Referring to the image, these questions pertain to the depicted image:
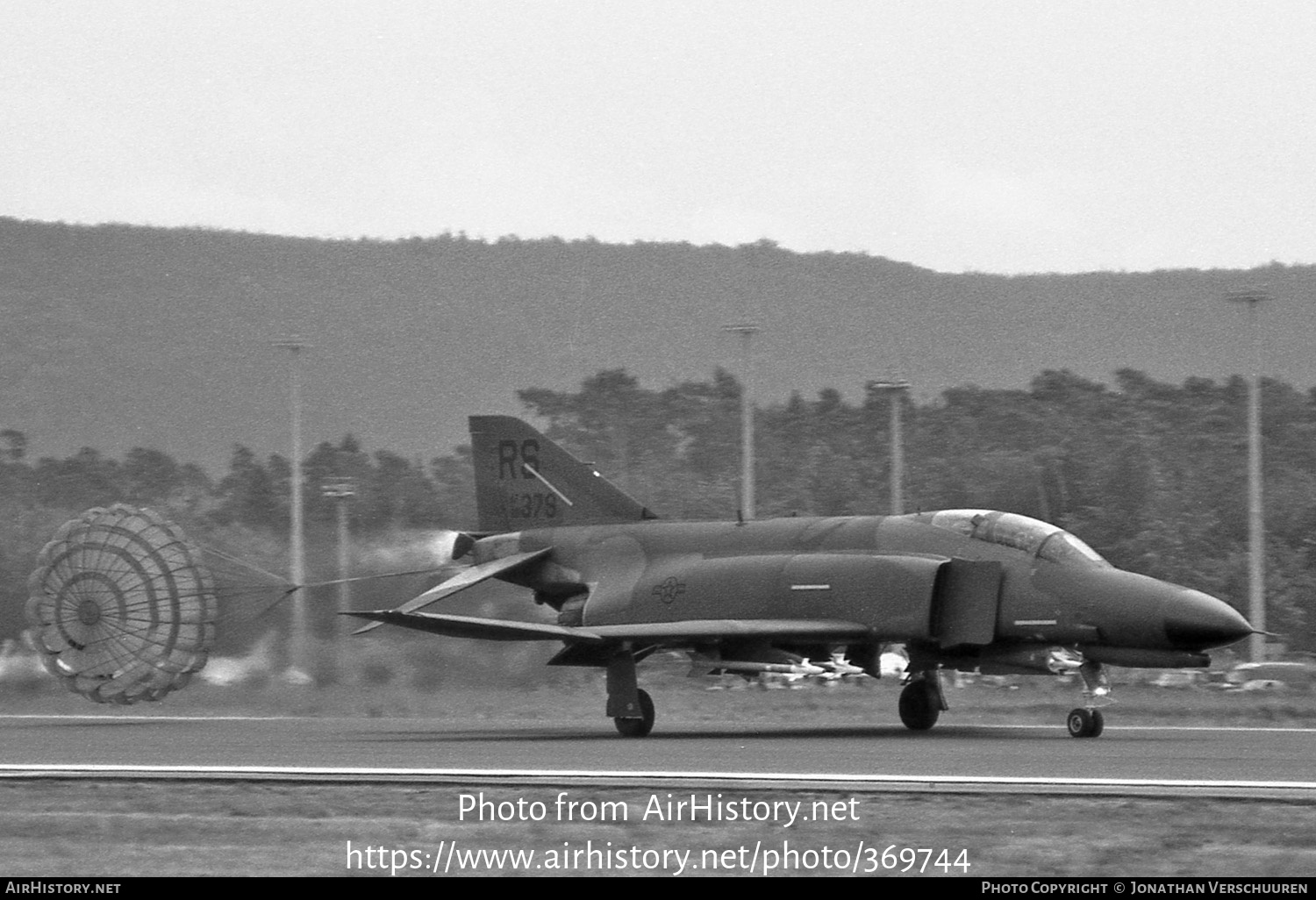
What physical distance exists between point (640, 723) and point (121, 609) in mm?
6364

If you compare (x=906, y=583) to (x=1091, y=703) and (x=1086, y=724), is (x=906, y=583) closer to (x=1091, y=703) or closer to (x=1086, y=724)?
(x=1091, y=703)

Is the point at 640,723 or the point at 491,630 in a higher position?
the point at 491,630

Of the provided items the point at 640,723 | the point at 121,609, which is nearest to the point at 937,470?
the point at 121,609

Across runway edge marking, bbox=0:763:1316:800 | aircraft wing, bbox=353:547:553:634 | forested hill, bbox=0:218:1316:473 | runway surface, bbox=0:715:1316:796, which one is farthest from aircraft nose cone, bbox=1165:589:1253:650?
forested hill, bbox=0:218:1316:473

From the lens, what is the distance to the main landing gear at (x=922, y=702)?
19.0 meters

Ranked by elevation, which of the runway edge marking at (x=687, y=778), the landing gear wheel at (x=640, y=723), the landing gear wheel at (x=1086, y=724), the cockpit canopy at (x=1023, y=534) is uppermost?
the cockpit canopy at (x=1023, y=534)

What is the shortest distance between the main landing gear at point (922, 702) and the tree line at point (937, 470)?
65.6 feet

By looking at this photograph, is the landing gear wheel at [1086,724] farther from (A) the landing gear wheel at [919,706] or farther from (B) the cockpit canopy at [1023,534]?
(A) the landing gear wheel at [919,706]

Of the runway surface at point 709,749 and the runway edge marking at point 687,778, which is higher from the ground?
the runway edge marking at point 687,778

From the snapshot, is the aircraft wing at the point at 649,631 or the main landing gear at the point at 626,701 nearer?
the aircraft wing at the point at 649,631

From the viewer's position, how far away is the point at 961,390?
233 feet

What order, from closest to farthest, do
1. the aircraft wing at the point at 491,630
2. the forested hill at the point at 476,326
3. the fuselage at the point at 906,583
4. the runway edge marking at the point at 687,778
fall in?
the runway edge marking at the point at 687,778 < the fuselage at the point at 906,583 < the aircraft wing at the point at 491,630 < the forested hill at the point at 476,326

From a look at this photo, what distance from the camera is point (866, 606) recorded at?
1867 centimetres

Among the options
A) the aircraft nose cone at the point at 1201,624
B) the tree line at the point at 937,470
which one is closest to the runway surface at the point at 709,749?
the aircraft nose cone at the point at 1201,624
